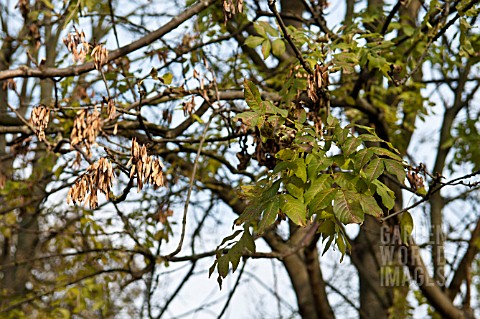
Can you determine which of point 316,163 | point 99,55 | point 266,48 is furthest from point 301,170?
point 266,48

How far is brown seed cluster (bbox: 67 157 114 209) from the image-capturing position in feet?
8.29

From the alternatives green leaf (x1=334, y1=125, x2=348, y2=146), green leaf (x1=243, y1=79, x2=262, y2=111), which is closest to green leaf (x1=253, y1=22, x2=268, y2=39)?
Result: green leaf (x1=243, y1=79, x2=262, y2=111)

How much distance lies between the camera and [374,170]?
2418 millimetres

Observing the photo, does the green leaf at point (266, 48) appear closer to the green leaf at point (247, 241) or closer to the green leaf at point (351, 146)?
the green leaf at point (351, 146)

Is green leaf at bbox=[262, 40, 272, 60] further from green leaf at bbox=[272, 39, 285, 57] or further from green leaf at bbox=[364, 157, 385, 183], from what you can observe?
green leaf at bbox=[364, 157, 385, 183]

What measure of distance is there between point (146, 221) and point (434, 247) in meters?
3.30

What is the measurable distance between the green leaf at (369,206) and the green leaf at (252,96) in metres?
0.62

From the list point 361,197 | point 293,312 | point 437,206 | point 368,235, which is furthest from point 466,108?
point 361,197

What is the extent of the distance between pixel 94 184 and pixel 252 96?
76cm

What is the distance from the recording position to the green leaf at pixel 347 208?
89.0 inches

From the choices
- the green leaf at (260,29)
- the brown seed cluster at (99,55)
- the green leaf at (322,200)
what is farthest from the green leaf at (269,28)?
the green leaf at (322,200)

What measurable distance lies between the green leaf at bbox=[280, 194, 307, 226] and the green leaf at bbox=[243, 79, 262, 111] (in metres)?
0.47

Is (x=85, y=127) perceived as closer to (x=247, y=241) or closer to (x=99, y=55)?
(x=99, y=55)

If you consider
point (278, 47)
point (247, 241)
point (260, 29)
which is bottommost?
point (247, 241)
